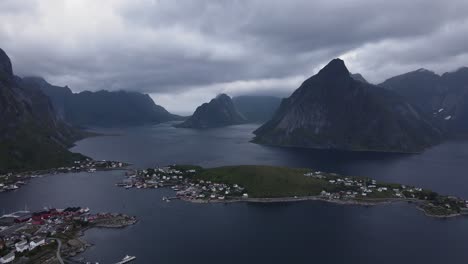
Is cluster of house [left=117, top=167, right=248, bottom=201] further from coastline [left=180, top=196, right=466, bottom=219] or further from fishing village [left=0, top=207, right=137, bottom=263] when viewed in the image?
fishing village [left=0, top=207, right=137, bottom=263]

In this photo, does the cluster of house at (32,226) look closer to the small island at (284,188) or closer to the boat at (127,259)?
the boat at (127,259)

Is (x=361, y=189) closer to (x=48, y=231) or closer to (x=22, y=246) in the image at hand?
(x=48, y=231)

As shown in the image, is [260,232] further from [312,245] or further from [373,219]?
[373,219]

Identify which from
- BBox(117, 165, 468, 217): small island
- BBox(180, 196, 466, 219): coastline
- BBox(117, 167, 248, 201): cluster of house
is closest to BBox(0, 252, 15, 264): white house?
BBox(117, 167, 248, 201): cluster of house

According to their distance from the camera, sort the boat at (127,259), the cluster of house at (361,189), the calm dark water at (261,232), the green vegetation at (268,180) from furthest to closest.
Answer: the green vegetation at (268,180)
the cluster of house at (361,189)
the calm dark water at (261,232)
the boat at (127,259)

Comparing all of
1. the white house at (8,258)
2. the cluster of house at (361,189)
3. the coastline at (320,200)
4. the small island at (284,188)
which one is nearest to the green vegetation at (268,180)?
the small island at (284,188)

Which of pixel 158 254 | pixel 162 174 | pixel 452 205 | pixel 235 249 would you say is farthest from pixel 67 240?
pixel 452 205
